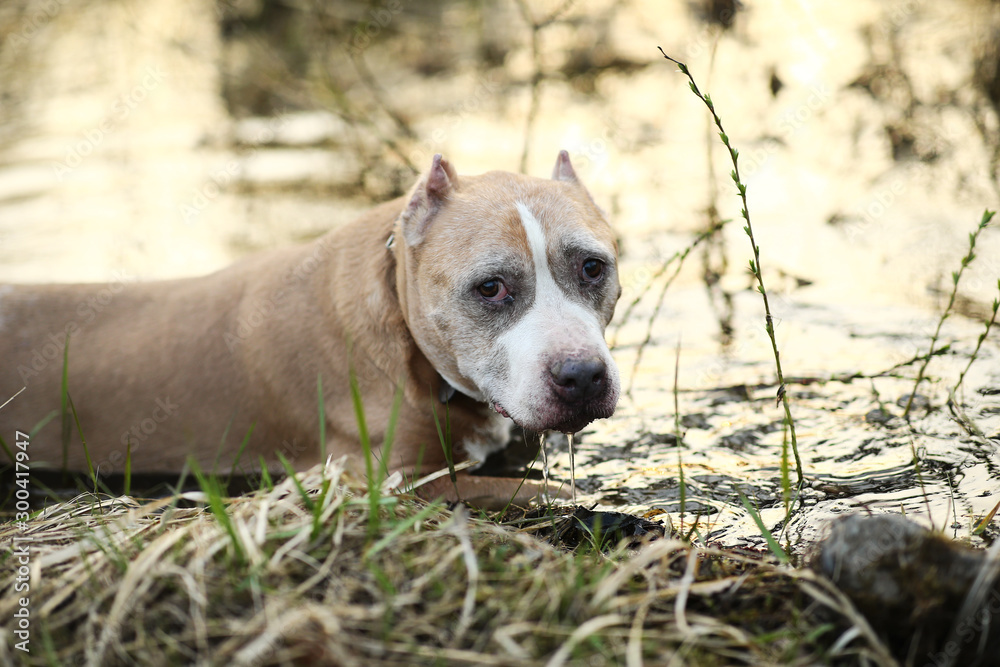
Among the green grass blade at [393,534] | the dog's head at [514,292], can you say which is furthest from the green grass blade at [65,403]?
the green grass blade at [393,534]

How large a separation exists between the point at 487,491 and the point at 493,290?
92 cm

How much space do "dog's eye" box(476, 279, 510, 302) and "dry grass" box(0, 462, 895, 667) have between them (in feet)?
3.17

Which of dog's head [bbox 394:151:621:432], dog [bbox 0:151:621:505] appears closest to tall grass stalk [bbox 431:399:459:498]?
dog [bbox 0:151:621:505]

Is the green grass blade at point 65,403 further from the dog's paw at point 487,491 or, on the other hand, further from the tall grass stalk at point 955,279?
the tall grass stalk at point 955,279

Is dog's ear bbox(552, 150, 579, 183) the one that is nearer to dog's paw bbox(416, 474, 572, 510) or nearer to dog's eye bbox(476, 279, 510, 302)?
dog's eye bbox(476, 279, 510, 302)

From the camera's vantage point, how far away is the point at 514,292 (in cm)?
300

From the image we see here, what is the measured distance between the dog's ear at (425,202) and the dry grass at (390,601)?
1159 millimetres

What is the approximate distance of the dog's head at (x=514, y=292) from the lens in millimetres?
2789

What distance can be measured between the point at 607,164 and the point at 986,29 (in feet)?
13.3

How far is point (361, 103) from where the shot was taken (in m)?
9.98

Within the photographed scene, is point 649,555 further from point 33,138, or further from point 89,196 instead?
point 33,138

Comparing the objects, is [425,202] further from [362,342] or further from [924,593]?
[924,593]

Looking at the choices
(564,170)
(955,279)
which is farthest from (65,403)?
(955,279)

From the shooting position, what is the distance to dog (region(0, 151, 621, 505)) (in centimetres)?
298
